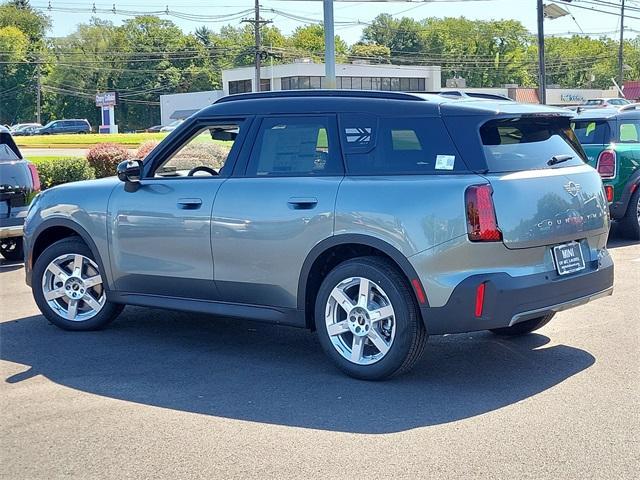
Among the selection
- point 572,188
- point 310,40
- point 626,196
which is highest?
point 310,40

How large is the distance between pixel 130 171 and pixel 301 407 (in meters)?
2.58

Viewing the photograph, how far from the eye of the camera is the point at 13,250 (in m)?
11.6

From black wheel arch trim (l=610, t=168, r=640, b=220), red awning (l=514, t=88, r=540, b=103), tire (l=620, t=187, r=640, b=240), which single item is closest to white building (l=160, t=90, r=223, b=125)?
red awning (l=514, t=88, r=540, b=103)

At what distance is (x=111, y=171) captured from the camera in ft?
61.6

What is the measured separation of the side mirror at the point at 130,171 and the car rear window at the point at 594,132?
7137 millimetres

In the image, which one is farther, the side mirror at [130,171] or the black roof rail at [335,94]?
the side mirror at [130,171]

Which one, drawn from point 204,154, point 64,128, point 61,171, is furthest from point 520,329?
point 64,128

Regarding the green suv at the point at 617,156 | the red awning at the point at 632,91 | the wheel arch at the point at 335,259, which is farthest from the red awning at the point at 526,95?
the wheel arch at the point at 335,259

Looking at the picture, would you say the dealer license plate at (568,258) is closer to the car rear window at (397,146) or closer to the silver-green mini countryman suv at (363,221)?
the silver-green mini countryman suv at (363,221)

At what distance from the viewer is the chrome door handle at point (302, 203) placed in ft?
20.0

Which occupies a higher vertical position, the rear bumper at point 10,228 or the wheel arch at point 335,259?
the wheel arch at point 335,259

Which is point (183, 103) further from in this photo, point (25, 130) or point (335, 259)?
point (335, 259)

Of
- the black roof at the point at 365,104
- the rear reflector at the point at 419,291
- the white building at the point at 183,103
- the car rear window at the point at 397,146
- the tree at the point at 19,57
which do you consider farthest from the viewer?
the tree at the point at 19,57

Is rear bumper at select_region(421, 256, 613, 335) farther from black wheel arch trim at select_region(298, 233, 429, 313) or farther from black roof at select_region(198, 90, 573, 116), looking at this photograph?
black roof at select_region(198, 90, 573, 116)
